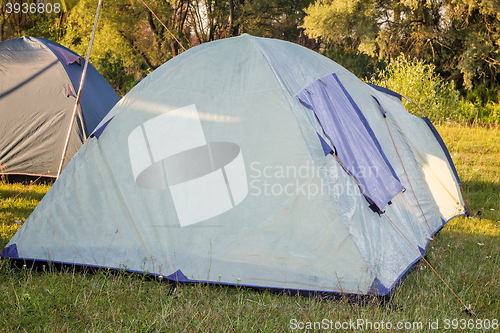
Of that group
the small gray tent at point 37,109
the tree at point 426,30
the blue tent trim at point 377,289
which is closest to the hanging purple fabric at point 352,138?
the blue tent trim at point 377,289

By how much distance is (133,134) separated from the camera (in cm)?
302

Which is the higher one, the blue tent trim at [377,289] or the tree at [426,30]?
the tree at [426,30]

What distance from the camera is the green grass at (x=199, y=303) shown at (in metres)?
2.33

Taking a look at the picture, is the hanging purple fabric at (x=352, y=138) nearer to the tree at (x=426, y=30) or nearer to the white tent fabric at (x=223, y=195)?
the white tent fabric at (x=223, y=195)

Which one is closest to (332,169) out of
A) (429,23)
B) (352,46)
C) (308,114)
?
(308,114)

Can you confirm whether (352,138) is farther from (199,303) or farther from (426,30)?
(426,30)

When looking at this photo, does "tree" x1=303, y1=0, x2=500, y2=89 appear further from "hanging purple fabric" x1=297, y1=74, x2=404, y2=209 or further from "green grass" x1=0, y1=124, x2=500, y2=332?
"green grass" x1=0, y1=124, x2=500, y2=332

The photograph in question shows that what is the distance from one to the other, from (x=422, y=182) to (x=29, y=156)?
15.5 ft

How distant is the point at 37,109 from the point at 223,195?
3645mm

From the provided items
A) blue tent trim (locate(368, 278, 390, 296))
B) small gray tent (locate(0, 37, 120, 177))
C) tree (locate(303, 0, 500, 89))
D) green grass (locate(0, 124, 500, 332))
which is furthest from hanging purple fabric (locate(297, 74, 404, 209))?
tree (locate(303, 0, 500, 89))

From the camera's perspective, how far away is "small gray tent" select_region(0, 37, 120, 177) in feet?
17.1

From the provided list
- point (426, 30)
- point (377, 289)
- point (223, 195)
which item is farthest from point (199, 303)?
point (426, 30)

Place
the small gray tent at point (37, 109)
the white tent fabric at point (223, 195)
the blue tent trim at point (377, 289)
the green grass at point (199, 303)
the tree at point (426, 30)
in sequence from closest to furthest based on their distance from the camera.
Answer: the green grass at point (199, 303)
the blue tent trim at point (377, 289)
the white tent fabric at point (223, 195)
the small gray tent at point (37, 109)
the tree at point (426, 30)

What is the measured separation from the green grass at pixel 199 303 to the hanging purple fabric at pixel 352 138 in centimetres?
68
